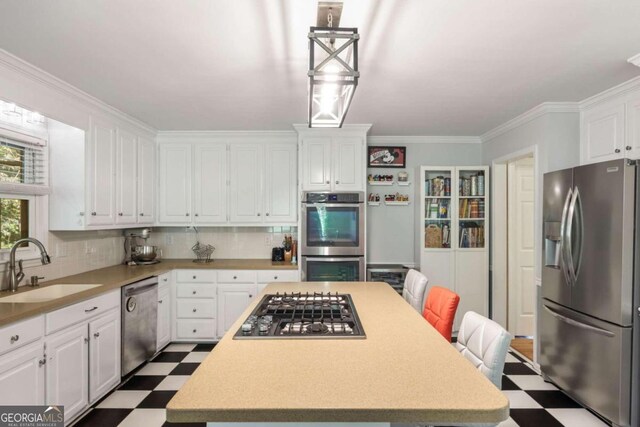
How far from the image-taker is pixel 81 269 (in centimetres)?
333

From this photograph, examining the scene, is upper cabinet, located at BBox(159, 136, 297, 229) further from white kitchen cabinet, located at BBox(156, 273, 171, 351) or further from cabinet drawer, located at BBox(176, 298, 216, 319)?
cabinet drawer, located at BBox(176, 298, 216, 319)

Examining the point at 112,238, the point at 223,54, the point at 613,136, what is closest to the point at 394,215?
the point at 613,136

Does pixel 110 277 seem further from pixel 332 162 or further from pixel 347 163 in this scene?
pixel 347 163

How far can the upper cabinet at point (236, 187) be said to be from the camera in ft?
13.8

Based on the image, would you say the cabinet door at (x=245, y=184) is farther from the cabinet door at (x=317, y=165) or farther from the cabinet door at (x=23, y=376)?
the cabinet door at (x=23, y=376)

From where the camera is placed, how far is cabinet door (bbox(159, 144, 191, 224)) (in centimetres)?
421

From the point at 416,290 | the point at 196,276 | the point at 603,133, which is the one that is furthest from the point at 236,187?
the point at 603,133

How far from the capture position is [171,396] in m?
2.78

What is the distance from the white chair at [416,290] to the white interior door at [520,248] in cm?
207

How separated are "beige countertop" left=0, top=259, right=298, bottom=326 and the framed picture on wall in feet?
5.44

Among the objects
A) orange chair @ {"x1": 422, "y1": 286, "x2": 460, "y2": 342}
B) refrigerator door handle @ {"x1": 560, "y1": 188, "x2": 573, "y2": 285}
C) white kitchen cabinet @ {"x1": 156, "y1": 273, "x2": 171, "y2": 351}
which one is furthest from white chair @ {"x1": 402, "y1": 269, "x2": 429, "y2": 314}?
white kitchen cabinet @ {"x1": 156, "y1": 273, "x2": 171, "y2": 351}

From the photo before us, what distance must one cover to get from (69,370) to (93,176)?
61.3 inches

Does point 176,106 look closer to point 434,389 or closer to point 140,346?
point 140,346

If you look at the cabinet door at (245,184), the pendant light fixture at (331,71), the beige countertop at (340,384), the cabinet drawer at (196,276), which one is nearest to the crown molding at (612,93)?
the pendant light fixture at (331,71)
